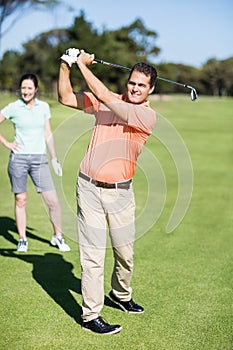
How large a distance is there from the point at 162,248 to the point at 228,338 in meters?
2.48

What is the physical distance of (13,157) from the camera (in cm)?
618

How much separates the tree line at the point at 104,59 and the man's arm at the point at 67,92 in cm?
3766

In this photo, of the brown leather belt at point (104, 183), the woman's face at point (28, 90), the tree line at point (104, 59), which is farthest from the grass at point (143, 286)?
the tree line at point (104, 59)

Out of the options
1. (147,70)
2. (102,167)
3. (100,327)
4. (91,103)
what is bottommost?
(100,327)

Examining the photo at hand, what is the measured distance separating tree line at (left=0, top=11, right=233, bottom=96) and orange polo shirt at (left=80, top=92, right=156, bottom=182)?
124 feet

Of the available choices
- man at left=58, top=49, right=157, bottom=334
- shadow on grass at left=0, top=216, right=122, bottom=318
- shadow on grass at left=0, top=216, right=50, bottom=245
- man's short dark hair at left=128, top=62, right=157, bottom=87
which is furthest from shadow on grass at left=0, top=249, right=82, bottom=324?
man's short dark hair at left=128, top=62, right=157, bottom=87

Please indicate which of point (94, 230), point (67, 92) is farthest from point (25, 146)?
point (94, 230)

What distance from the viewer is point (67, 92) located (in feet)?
13.3

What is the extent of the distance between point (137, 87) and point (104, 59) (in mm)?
68025

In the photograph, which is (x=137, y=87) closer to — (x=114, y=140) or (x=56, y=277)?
(x=114, y=140)

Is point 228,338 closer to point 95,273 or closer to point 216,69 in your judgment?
point 95,273

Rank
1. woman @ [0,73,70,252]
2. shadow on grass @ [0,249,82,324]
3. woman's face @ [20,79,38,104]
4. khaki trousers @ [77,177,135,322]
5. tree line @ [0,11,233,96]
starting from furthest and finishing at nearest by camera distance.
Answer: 1. tree line @ [0,11,233,96]
2. woman @ [0,73,70,252]
3. woman's face @ [20,79,38,104]
4. shadow on grass @ [0,249,82,324]
5. khaki trousers @ [77,177,135,322]

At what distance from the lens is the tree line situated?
6769cm

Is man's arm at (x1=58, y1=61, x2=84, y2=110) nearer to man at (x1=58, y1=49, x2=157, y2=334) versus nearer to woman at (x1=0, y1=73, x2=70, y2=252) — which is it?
man at (x1=58, y1=49, x2=157, y2=334)
